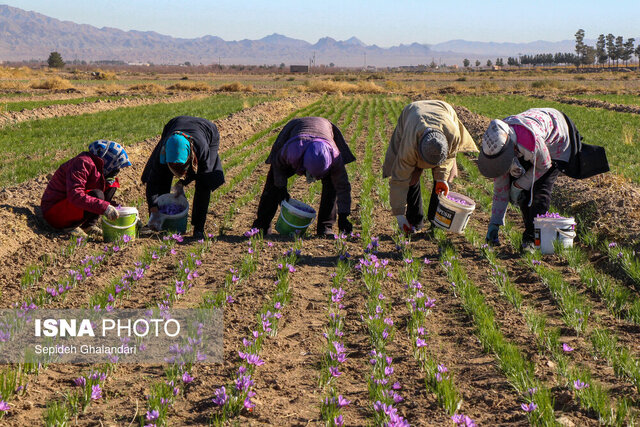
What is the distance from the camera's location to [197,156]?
23.0ft

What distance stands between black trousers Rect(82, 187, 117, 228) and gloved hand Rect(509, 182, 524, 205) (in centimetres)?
465

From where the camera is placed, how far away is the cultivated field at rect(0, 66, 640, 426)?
3.79 m

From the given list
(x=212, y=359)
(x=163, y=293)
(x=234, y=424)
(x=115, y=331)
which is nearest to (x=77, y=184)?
(x=163, y=293)

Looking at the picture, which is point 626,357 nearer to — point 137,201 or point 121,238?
point 121,238

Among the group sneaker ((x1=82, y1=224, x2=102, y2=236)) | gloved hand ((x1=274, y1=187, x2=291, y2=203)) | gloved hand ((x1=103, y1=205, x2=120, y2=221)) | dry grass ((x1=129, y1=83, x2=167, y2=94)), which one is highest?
dry grass ((x1=129, y1=83, x2=167, y2=94))

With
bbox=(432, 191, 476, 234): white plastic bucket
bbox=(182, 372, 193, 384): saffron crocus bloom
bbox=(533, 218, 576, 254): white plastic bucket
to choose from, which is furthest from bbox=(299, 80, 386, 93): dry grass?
bbox=(182, 372, 193, 384): saffron crocus bloom

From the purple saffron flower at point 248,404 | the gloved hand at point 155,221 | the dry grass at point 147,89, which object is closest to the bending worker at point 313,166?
the gloved hand at point 155,221

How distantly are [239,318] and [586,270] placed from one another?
3536mm

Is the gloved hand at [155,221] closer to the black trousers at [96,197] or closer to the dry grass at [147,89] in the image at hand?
the black trousers at [96,197]

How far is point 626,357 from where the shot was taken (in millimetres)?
4250

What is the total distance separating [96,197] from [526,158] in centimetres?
482

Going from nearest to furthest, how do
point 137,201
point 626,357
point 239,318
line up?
point 626,357
point 239,318
point 137,201

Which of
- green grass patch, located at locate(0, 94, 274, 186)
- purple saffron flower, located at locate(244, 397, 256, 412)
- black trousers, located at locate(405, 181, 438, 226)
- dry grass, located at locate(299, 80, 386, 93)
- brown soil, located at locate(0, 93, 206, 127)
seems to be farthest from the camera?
dry grass, located at locate(299, 80, 386, 93)

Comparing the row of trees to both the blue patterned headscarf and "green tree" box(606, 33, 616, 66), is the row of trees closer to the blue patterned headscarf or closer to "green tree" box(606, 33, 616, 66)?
"green tree" box(606, 33, 616, 66)
